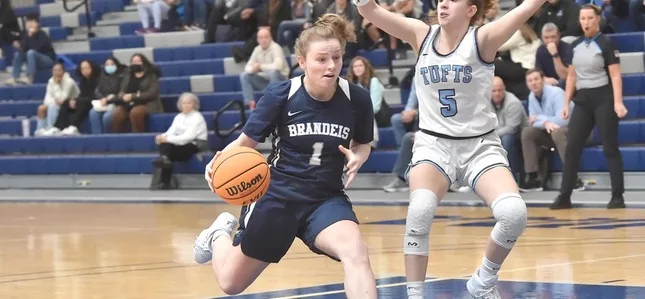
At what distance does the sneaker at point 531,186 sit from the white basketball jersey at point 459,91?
7.87 metres

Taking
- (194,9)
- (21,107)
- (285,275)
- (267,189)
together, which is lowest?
(21,107)

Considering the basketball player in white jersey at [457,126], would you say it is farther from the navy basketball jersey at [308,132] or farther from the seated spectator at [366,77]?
the seated spectator at [366,77]

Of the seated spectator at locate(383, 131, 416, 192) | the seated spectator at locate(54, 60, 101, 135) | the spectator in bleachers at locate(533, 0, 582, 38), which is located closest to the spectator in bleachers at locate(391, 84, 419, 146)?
the seated spectator at locate(383, 131, 416, 192)

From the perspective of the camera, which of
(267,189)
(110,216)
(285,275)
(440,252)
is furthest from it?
(110,216)

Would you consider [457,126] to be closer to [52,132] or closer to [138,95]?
[138,95]

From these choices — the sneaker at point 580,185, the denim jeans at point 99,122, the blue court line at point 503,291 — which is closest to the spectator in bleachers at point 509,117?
the sneaker at point 580,185

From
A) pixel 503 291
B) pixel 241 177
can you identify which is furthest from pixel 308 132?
pixel 503 291

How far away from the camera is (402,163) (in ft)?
47.6

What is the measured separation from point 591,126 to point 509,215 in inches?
253

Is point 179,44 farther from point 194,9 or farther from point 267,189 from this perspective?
point 267,189

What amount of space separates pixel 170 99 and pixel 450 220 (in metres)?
8.07

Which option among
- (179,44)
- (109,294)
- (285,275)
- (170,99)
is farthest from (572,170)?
(179,44)

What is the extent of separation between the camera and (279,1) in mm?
17969

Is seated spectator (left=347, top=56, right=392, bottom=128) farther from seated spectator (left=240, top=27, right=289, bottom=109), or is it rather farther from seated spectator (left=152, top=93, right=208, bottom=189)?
seated spectator (left=152, top=93, right=208, bottom=189)
